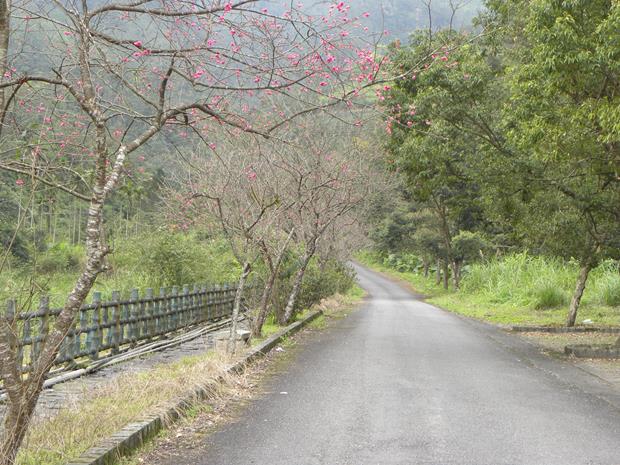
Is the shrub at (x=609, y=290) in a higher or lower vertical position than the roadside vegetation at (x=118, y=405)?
higher

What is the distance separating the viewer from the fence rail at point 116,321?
898 cm

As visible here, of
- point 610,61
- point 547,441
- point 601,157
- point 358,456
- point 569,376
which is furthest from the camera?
point 601,157

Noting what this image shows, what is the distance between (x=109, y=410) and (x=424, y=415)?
10.8 feet

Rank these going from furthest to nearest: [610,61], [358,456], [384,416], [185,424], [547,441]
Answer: [610,61], [384,416], [185,424], [547,441], [358,456]

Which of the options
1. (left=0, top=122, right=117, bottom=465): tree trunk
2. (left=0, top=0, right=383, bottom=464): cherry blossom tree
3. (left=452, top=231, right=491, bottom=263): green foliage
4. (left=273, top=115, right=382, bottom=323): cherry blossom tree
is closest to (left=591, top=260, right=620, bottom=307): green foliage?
(left=273, top=115, right=382, bottom=323): cherry blossom tree

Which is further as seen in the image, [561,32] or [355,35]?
→ [561,32]

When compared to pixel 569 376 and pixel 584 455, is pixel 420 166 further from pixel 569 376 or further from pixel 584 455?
pixel 584 455

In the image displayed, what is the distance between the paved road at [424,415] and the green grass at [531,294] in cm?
1031

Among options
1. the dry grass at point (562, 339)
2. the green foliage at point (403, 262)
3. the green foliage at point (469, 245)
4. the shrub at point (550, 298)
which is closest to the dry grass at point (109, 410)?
the dry grass at point (562, 339)

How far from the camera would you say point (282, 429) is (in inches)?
274

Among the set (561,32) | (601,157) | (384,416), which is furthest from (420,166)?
(384,416)

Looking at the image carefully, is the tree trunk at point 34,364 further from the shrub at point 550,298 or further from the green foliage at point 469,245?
the green foliage at point 469,245

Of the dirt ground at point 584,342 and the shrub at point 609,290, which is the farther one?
the shrub at point 609,290

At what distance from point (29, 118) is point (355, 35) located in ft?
11.3
